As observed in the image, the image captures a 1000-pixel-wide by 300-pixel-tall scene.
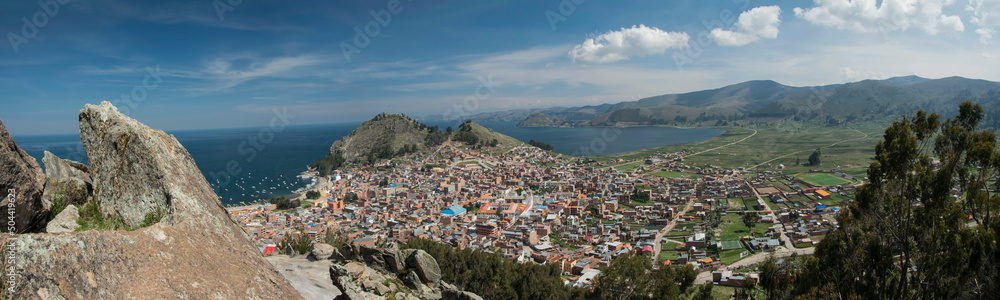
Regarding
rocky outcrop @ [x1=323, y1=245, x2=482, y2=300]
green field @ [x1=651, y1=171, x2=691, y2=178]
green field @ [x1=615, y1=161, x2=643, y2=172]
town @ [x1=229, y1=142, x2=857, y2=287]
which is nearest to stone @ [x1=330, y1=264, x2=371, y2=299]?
rocky outcrop @ [x1=323, y1=245, x2=482, y2=300]

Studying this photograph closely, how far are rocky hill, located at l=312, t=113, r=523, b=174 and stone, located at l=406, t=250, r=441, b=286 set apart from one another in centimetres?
6989

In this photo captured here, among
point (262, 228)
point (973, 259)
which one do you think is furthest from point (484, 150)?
point (973, 259)

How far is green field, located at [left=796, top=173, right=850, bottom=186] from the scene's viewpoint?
50.9 meters

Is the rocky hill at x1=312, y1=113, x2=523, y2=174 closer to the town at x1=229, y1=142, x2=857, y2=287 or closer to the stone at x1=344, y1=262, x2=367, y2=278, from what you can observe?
the town at x1=229, y1=142, x2=857, y2=287

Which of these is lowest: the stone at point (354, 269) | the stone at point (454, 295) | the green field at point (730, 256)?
the green field at point (730, 256)

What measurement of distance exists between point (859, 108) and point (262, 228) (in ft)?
690

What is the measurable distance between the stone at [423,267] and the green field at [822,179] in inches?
2116

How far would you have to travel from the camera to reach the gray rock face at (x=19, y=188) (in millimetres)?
4551

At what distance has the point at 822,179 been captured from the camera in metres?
53.6

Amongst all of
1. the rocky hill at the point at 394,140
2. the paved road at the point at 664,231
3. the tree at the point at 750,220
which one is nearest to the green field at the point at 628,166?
the paved road at the point at 664,231

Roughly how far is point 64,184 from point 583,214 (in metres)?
38.6

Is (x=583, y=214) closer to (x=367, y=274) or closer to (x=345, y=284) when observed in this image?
(x=367, y=274)

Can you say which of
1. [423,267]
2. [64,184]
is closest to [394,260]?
[423,267]

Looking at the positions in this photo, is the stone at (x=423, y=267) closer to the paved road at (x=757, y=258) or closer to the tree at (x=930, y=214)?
the tree at (x=930, y=214)
